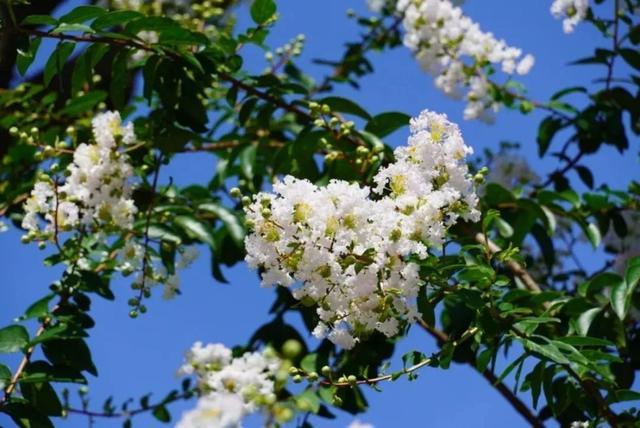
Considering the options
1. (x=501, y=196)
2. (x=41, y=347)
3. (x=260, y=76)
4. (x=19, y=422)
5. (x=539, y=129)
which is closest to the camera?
(x=19, y=422)

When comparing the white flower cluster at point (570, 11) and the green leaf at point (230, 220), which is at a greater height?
the white flower cluster at point (570, 11)

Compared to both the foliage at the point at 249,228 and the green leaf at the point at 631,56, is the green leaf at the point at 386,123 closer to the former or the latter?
the foliage at the point at 249,228

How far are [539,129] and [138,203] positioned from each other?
1.37 m

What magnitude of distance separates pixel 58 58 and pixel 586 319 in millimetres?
1156

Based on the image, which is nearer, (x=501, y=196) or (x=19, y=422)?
(x=19, y=422)

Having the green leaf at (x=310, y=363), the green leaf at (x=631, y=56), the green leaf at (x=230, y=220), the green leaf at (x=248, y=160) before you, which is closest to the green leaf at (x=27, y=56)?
the green leaf at (x=230, y=220)

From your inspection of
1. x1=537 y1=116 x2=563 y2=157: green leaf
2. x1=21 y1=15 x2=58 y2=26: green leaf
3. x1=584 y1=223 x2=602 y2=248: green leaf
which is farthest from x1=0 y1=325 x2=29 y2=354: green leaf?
x1=537 y1=116 x2=563 y2=157: green leaf

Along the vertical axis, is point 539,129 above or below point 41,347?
above

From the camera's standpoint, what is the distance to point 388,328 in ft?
4.13

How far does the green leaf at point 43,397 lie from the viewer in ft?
5.43

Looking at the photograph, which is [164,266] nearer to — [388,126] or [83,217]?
[83,217]

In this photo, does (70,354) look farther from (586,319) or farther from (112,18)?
(586,319)

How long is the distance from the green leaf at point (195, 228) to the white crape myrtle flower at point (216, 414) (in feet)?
4.32

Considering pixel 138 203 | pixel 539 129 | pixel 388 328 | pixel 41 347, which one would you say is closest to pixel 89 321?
pixel 41 347
